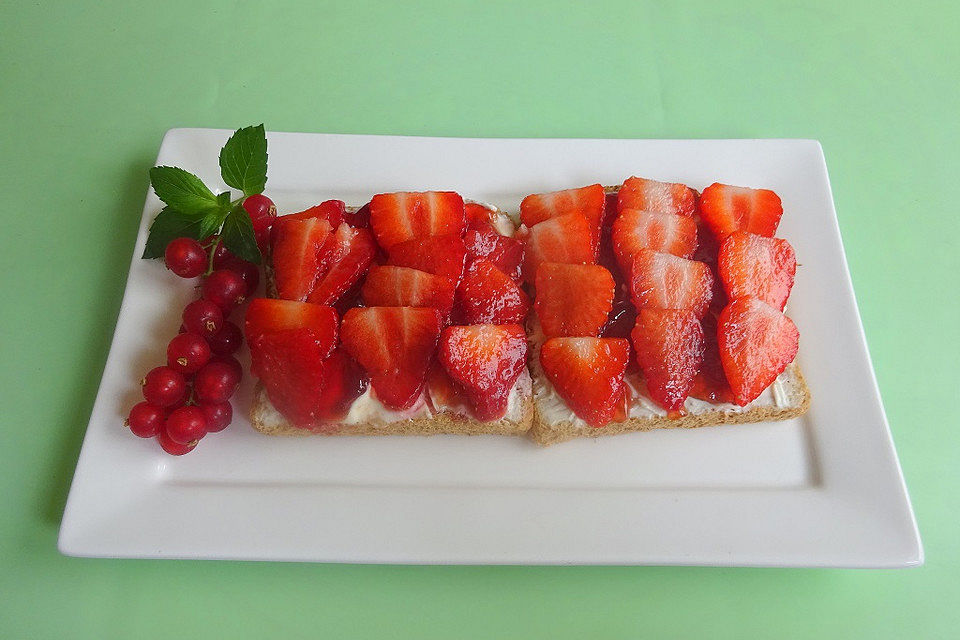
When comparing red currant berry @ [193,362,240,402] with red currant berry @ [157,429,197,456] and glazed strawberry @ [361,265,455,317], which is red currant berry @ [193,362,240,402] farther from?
glazed strawberry @ [361,265,455,317]

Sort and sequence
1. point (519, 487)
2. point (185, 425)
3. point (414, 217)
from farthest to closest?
point (414, 217), point (519, 487), point (185, 425)

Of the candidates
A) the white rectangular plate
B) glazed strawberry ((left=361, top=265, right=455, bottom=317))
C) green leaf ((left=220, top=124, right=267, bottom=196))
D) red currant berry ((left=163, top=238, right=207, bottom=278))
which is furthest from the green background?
glazed strawberry ((left=361, top=265, right=455, bottom=317))

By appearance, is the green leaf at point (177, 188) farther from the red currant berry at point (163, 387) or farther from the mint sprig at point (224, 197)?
the red currant berry at point (163, 387)

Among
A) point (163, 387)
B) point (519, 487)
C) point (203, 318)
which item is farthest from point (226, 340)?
point (519, 487)

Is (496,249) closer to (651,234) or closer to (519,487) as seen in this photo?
(651,234)

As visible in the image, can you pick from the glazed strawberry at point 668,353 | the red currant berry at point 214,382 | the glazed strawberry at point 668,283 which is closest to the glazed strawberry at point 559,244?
the glazed strawberry at point 668,283
